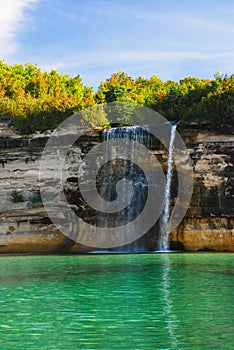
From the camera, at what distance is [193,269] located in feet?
54.4

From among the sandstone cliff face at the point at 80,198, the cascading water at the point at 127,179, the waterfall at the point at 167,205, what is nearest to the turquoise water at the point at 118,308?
the sandstone cliff face at the point at 80,198

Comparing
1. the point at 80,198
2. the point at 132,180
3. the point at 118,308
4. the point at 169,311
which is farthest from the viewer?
the point at 80,198

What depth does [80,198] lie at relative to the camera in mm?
28578

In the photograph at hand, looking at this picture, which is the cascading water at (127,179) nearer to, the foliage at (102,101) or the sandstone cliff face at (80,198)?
the sandstone cliff face at (80,198)

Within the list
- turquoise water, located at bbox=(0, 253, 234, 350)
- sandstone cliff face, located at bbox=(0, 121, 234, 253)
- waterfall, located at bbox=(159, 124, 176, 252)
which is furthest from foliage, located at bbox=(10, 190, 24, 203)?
turquoise water, located at bbox=(0, 253, 234, 350)

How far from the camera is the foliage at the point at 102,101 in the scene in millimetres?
27328

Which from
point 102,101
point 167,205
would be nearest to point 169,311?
point 167,205

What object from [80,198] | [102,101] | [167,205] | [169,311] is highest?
[102,101]

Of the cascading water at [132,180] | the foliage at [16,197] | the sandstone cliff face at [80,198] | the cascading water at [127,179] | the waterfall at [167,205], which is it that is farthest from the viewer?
the foliage at [16,197]

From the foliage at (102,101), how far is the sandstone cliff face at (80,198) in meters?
0.83

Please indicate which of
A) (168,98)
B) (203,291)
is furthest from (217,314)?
(168,98)

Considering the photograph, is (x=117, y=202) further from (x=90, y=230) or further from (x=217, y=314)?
(x=217, y=314)

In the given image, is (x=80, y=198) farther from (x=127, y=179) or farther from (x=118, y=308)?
(x=118, y=308)

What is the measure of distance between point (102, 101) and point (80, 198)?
8192mm
